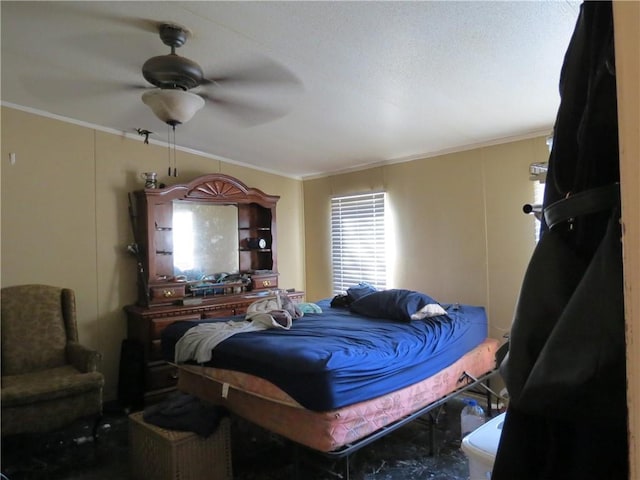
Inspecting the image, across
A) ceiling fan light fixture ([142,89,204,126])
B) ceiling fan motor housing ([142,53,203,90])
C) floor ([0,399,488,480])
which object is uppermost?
ceiling fan motor housing ([142,53,203,90])

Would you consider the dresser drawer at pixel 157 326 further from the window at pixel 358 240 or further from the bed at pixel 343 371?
the window at pixel 358 240

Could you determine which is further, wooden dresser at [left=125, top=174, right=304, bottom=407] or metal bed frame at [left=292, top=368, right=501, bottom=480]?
wooden dresser at [left=125, top=174, right=304, bottom=407]

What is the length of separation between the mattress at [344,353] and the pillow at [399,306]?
2.5 inches

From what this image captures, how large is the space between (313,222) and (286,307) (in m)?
2.22

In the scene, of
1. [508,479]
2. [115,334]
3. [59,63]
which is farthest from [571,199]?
[115,334]

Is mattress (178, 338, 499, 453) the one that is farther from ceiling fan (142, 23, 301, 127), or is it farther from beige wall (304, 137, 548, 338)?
ceiling fan (142, 23, 301, 127)

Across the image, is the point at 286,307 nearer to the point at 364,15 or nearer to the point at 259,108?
the point at 259,108

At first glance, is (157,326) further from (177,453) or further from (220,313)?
(177,453)

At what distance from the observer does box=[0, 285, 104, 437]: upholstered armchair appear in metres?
2.69

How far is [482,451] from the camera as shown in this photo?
108 centimetres

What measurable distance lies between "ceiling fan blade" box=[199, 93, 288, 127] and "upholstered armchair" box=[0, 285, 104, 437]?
6.61ft

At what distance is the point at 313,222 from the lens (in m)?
5.28

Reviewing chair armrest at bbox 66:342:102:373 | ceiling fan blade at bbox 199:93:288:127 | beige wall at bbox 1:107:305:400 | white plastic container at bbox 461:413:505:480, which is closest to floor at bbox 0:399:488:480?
chair armrest at bbox 66:342:102:373

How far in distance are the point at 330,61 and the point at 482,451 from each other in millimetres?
2034
